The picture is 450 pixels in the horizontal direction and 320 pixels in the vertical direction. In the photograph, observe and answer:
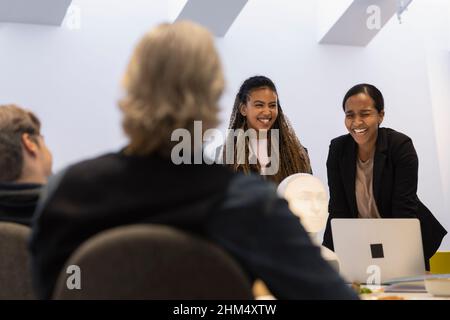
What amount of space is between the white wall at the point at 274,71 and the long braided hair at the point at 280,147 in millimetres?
1283

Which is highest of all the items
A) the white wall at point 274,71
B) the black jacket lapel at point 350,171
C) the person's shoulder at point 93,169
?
the white wall at point 274,71

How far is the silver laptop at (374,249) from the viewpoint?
2.68m

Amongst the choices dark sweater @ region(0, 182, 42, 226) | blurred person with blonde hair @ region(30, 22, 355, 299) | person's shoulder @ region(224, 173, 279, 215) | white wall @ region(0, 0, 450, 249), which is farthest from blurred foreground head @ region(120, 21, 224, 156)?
white wall @ region(0, 0, 450, 249)

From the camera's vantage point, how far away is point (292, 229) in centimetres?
121

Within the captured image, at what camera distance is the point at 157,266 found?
1.09 meters

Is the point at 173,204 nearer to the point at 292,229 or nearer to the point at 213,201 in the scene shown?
the point at 213,201

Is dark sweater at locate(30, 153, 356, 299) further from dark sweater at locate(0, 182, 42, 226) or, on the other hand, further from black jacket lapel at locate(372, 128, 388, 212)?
black jacket lapel at locate(372, 128, 388, 212)

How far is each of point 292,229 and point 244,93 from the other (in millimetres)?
2522

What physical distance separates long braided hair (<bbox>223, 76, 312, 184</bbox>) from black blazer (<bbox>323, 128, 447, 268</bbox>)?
0.92 ft

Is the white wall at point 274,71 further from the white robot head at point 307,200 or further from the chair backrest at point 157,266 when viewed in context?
the chair backrest at point 157,266

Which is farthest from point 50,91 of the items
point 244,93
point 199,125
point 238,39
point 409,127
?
point 199,125

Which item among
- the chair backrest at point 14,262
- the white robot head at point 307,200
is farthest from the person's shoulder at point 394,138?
the chair backrest at point 14,262
